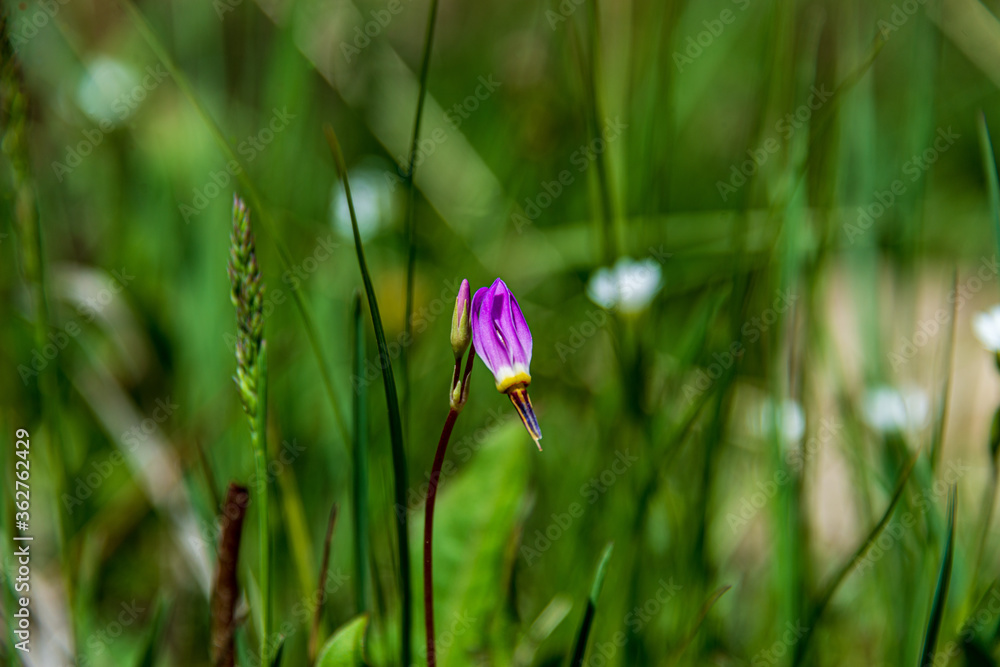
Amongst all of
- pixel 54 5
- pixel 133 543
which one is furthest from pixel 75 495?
pixel 54 5

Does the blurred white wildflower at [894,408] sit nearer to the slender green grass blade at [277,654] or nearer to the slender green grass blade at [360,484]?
the slender green grass blade at [360,484]

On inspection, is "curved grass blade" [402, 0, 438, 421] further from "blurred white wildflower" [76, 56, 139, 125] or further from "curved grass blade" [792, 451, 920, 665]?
"blurred white wildflower" [76, 56, 139, 125]

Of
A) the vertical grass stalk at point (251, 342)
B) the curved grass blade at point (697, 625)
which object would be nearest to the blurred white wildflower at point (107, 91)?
the vertical grass stalk at point (251, 342)

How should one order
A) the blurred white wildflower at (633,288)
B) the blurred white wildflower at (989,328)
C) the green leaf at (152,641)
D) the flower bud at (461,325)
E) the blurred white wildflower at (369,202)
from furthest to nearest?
1. the blurred white wildflower at (369,202)
2. the blurred white wildflower at (633,288)
3. the blurred white wildflower at (989,328)
4. the green leaf at (152,641)
5. the flower bud at (461,325)

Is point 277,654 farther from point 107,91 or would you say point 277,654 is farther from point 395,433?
point 107,91

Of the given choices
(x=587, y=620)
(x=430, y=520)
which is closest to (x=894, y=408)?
(x=587, y=620)

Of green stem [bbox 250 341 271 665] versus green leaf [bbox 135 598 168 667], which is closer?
green stem [bbox 250 341 271 665]

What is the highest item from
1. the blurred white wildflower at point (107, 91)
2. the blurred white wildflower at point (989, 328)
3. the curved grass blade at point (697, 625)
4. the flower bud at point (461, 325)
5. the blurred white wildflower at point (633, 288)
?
the blurred white wildflower at point (107, 91)

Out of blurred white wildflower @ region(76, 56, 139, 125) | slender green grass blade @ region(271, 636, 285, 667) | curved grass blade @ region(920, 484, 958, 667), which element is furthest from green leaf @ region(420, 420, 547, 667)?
blurred white wildflower @ region(76, 56, 139, 125)

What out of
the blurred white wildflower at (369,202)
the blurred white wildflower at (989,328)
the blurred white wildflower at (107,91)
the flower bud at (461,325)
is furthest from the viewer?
the blurred white wildflower at (107,91)
